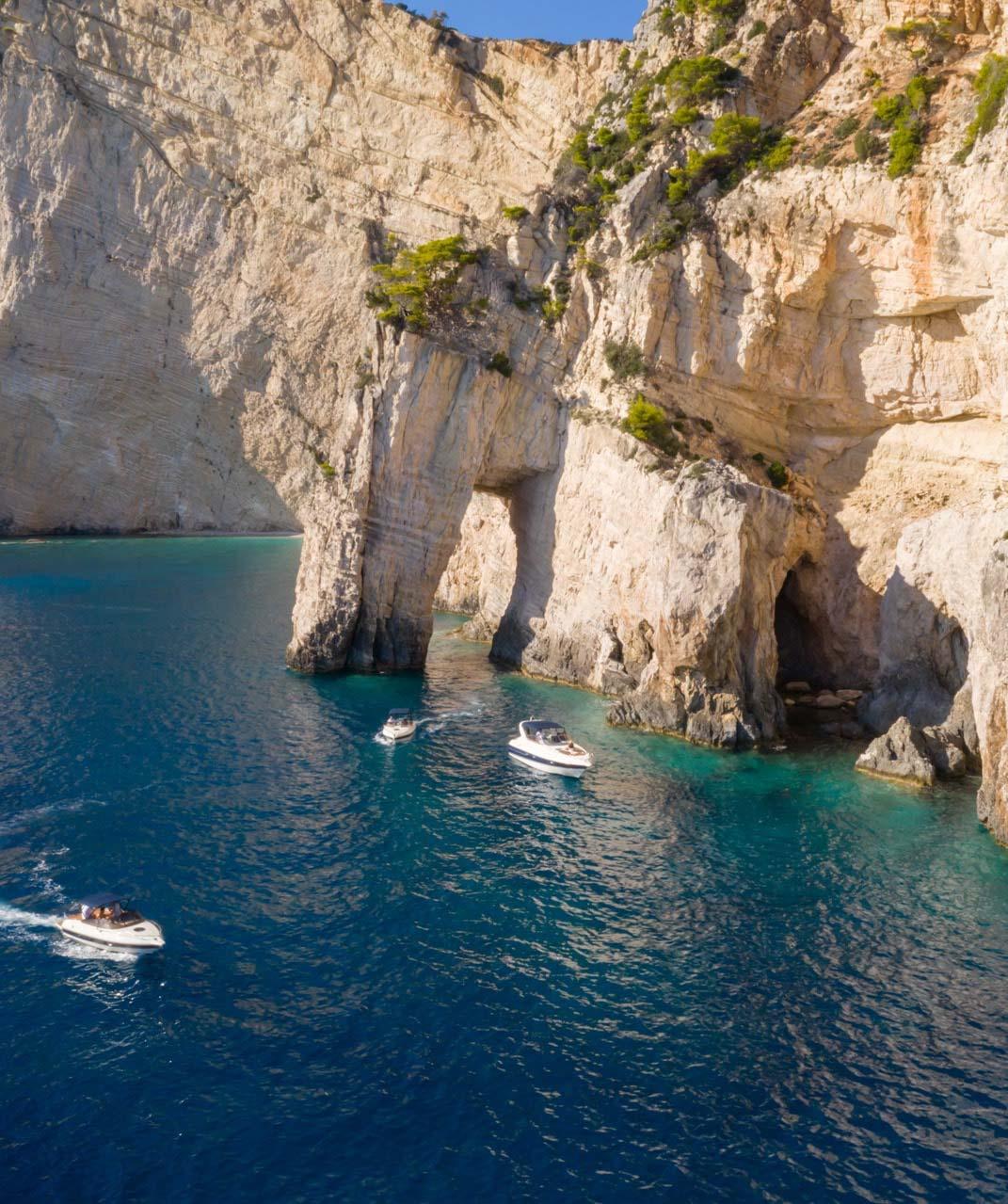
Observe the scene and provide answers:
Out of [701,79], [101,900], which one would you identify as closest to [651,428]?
[701,79]

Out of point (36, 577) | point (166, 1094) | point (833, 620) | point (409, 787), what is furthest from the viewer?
point (36, 577)

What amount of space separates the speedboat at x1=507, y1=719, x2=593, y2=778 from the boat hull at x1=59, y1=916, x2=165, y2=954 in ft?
58.0

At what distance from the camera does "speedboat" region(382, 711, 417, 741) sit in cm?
4253

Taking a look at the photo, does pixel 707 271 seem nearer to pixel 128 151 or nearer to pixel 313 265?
pixel 313 265

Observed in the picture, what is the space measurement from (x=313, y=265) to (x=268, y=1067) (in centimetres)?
10268

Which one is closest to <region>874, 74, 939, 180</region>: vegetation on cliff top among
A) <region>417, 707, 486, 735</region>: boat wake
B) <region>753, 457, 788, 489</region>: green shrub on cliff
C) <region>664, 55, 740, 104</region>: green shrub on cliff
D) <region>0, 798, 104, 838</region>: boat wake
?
<region>664, 55, 740, 104</region>: green shrub on cliff

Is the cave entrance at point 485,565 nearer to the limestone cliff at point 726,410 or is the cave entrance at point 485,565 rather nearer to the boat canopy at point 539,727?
the limestone cliff at point 726,410

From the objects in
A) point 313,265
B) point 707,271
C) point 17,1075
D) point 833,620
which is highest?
point 313,265

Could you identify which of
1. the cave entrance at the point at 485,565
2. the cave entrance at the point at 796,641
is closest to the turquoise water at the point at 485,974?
the cave entrance at the point at 796,641

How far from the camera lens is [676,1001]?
2394 cm

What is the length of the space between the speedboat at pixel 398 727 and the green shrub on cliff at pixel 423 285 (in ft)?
74.8

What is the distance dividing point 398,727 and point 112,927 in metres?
18.9

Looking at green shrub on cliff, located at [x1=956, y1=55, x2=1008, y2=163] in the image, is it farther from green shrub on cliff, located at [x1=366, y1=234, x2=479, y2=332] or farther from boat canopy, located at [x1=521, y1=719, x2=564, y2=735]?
boat canopy, located at [x1=521, y1=719, x2=564, y2=735]

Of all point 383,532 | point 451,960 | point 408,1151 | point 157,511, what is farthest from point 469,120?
point 408,1151
